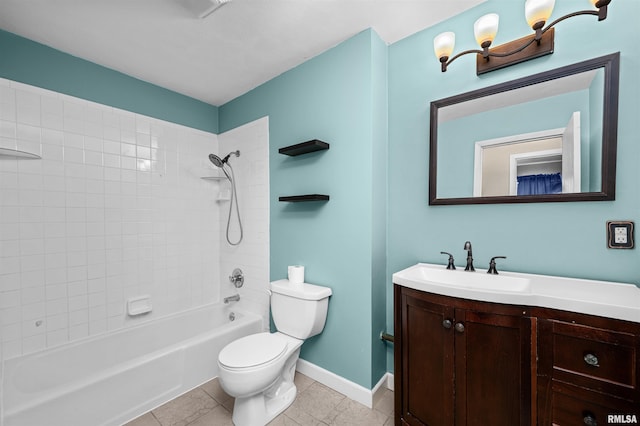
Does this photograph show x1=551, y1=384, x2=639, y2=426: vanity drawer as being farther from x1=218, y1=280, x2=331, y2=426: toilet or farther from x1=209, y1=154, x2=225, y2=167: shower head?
x1=209, y1=154, x2=225, y2=167: shower head

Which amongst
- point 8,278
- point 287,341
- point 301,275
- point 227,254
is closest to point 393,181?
point 301,275

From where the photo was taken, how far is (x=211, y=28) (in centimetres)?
166

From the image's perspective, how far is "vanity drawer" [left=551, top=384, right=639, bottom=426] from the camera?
860mm

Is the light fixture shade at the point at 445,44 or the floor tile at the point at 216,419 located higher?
the light fixture shade at the point at 445,44

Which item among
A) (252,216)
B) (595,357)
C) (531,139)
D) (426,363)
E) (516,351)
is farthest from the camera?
(252,216)

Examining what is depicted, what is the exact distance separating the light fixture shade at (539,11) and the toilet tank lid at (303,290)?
5.97 ft

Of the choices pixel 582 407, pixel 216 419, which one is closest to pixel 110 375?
pixel 216 419

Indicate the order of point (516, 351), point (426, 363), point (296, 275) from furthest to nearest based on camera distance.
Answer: point (296, 275)
point (426, 363)
point (516, 351)

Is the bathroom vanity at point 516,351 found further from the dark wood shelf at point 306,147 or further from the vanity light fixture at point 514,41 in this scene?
the vanity light fixture at point 514,41

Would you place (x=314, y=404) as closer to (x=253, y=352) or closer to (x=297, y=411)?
(x=297, y=411)

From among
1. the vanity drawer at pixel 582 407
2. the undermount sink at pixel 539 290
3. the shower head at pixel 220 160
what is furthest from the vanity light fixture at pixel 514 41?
the shower head at pixel 220 160

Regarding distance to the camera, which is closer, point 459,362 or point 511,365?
point 511,365

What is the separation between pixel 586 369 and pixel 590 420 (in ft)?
0.58

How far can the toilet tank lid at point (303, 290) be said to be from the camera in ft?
5.70
